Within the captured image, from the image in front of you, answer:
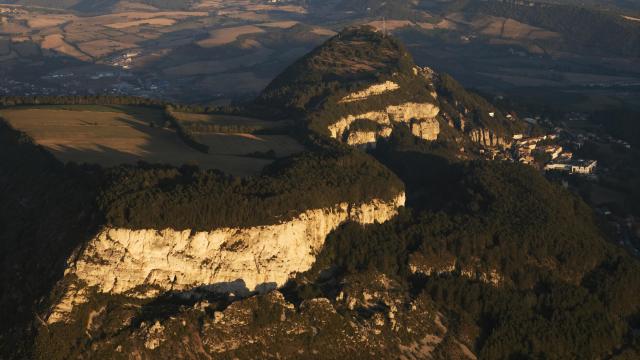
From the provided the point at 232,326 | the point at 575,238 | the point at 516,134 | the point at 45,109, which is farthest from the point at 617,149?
A: the point at 232,326

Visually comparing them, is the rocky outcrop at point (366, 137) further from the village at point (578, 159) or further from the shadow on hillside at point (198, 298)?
the shadow on hillside at point (198, 298)

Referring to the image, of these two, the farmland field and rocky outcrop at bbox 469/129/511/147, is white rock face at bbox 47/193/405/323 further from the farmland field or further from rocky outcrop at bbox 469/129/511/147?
rocky outcrop at bbox 469/129/511/147

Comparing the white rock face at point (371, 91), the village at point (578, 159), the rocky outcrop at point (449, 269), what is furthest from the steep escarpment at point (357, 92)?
the rocky outcrop at point (449, 269)

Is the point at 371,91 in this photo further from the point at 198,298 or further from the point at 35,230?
the point at 198,298

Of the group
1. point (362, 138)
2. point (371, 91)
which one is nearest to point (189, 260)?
point (362, 138)

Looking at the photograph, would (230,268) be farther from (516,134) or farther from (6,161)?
(516,134)
